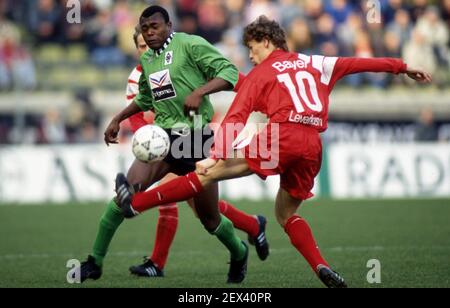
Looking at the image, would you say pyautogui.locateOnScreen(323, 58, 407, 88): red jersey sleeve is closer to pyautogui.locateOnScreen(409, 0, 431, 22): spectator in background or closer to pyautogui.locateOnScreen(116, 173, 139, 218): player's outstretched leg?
pyautogui.locateOnScreen(116, 173, 139, 218): player's outstretched leg

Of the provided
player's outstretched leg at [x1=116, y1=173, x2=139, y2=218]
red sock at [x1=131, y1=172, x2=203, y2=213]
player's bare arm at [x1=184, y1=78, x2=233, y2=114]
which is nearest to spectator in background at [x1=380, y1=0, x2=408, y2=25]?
player's bare arm at [x1=184, y1=78, x2=233, y2=114]

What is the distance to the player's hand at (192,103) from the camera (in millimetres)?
8039

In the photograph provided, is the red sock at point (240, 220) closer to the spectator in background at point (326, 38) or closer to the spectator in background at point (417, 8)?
the spectator in background at point (326, 38)

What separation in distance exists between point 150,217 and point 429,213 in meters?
4.66

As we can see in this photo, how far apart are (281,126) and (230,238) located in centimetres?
159

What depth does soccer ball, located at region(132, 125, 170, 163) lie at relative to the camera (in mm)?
8180

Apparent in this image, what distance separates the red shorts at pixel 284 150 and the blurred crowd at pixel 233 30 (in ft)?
44.3

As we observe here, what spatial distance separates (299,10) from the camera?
883 inches

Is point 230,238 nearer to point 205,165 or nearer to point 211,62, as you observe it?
point 205,165

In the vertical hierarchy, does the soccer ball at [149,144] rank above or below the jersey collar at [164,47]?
below

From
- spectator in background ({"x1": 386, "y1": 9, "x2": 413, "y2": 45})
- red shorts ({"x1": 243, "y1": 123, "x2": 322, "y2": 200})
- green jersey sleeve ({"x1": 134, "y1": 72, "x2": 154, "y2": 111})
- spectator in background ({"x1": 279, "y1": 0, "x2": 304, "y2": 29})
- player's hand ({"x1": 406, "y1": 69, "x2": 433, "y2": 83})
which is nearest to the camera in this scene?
red shorts ({"x1": 243, "y1": 123, "x2": 322, "y2": 200})

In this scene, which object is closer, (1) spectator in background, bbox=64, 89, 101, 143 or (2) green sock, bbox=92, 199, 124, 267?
(2) green sock, bbox=92, 199, 124, 267

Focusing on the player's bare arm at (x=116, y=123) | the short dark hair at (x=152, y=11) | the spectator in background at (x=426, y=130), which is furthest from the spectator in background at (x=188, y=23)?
the short dark hair at (x=152, y=11)
